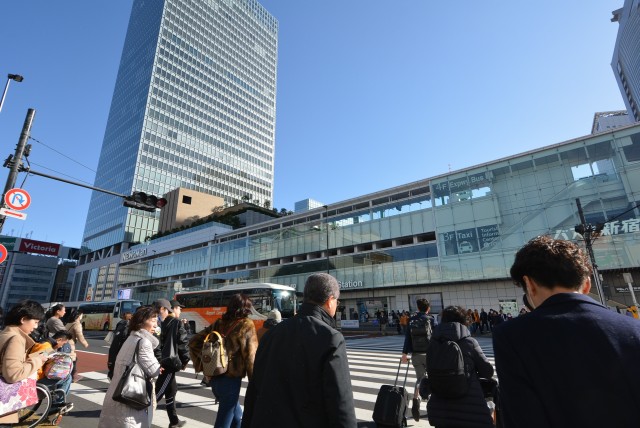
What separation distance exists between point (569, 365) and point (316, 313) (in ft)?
4.47

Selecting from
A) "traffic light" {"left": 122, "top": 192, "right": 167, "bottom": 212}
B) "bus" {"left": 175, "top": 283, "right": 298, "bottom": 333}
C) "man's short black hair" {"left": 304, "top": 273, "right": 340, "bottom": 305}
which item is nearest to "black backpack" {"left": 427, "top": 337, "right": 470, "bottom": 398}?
"man's short black hair" {"left": 304, "top": 273, "right": 340, "bottom": 305}

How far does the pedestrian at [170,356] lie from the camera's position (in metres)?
4.62

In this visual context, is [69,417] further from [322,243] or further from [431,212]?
[322,243]

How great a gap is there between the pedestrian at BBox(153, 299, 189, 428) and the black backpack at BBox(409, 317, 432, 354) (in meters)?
3.65

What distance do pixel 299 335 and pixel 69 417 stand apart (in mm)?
6024

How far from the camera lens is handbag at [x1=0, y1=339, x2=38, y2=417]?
3.37 metres

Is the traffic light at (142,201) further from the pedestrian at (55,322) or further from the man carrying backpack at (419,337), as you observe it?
the man carrying backpack at (419,337)

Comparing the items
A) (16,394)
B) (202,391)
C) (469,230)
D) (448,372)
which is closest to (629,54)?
(469,230)

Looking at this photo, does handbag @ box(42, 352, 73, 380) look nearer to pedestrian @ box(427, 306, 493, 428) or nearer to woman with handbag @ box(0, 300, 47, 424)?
woman with handbag @ box(0, 300, 47, 424)

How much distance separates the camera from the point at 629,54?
A: 75.8m

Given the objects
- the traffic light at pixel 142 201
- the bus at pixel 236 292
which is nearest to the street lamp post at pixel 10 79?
the traffic light at pixel 142 201

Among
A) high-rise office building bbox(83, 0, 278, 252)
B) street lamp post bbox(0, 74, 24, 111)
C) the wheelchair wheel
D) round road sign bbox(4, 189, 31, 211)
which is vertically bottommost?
the wheelchair wheel

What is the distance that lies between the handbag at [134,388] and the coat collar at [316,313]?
210cm

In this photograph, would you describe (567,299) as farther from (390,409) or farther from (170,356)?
(170,356)
